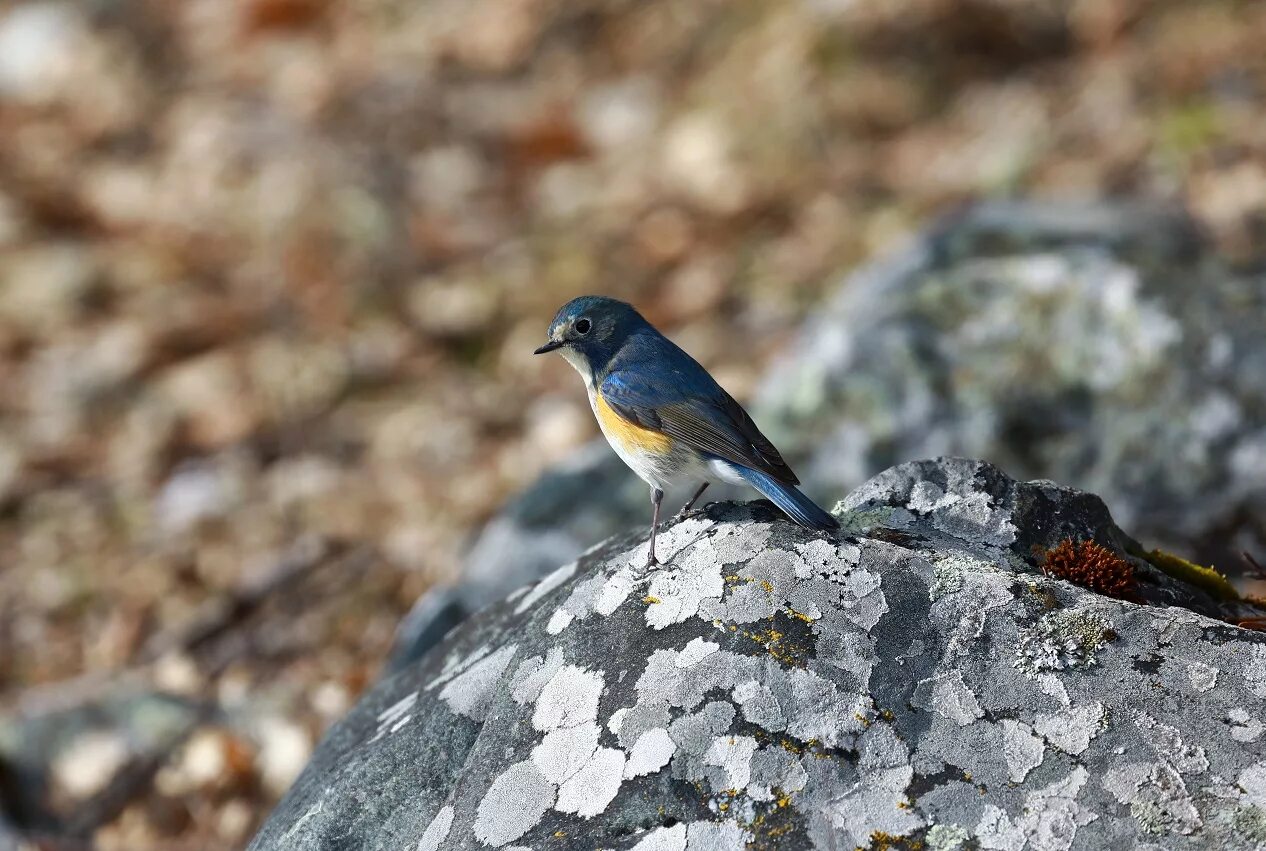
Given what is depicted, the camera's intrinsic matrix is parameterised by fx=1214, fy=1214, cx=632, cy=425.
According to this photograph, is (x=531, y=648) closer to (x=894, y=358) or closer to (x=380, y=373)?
(x=894, y=358)

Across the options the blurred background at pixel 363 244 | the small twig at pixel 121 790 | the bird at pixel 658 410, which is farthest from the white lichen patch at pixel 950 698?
the small twig at pixel 121 790

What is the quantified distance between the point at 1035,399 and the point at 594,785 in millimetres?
3616

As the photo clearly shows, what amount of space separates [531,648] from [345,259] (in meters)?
6.79

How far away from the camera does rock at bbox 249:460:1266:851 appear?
8.80 ft

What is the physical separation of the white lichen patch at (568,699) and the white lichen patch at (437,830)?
12.0 inches

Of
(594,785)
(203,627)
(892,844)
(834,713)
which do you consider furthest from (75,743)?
(892,844)

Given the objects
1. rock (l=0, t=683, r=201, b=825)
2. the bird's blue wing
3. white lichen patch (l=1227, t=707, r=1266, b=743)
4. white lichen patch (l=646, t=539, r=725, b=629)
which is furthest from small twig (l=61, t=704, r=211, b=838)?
white lichen patch (l=1227, t=707, r=1266, b=743)

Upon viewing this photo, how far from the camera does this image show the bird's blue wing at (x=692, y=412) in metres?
3.74

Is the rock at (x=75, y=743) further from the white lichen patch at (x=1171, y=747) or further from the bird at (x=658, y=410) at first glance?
the white lichen patch at (x=1171, y=747)

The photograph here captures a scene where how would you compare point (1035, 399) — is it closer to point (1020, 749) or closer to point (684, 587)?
point (684, 587)

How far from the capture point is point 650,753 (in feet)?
9.42

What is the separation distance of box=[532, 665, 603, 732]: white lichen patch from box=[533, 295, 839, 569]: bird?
534 mm

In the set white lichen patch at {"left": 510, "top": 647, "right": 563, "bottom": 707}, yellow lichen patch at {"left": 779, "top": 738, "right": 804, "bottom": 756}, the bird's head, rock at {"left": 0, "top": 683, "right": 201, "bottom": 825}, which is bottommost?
yellow lichen patch at {"left": 779, "top": 738, "right": 804, "bottom": 756}

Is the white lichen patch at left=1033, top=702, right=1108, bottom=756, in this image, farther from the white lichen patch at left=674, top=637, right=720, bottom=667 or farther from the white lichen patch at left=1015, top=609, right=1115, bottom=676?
the white lichen patch at left=674, top=637, right=720, bottom=667
